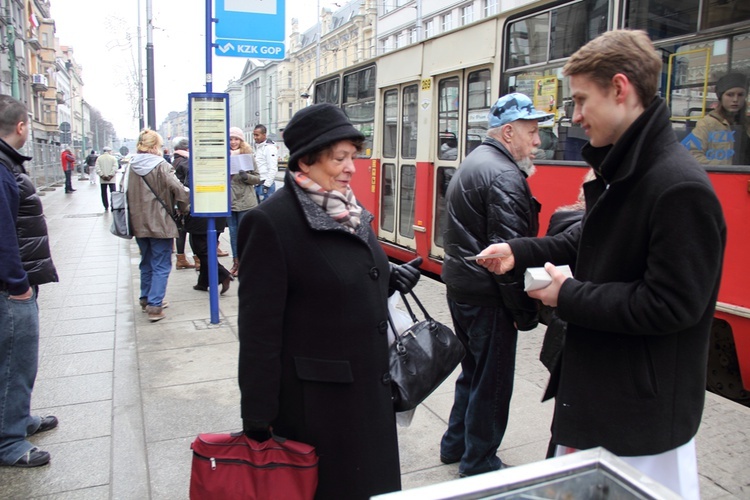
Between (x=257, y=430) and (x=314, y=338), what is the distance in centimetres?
36

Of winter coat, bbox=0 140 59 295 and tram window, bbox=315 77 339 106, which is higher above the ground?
tram window, bbox=315 77 339 106

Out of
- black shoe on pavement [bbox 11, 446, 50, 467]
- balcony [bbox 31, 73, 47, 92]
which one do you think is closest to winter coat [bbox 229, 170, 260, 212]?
black shoe on pavement [bbox 11, 446, 50, 467]

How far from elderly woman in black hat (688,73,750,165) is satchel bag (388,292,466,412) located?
2.68 m

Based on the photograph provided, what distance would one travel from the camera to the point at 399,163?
9148mm

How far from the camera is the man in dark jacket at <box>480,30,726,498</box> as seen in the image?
167 cm

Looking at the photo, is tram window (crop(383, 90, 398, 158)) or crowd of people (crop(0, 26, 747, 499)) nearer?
crowd of people (crop(0, 26, 747, 499))

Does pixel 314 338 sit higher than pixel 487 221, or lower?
lower

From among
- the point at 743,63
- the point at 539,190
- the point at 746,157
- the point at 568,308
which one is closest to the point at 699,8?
the point at 743,63

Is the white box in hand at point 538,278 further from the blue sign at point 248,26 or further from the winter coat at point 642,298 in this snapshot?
the blue sign at point 248,26

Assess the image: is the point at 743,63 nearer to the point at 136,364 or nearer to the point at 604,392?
the point at 604,392

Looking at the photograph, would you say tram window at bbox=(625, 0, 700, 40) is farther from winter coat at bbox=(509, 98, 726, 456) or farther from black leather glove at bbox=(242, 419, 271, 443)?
black leather glove at bbox=(242, 419, 271, 443)

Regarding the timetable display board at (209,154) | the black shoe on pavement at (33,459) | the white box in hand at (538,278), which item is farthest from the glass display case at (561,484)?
the timetable display board at (209,154)

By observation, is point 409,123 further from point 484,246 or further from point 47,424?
point 47,424

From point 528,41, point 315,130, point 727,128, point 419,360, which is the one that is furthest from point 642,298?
point 528,41
